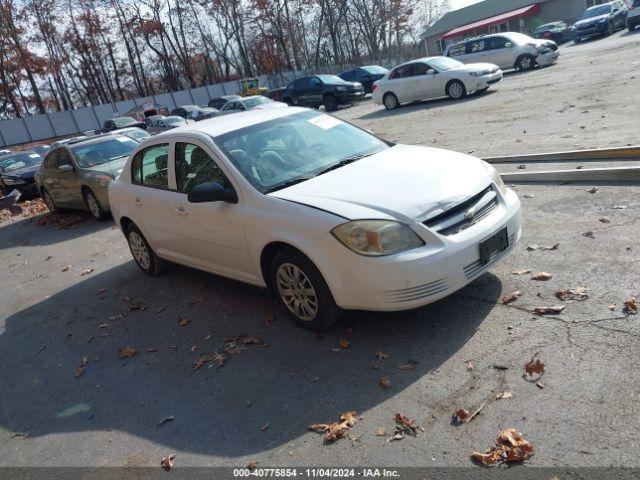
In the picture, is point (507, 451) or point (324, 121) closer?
point (507, 451)

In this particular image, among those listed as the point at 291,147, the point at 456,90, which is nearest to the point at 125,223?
the point at 291,147

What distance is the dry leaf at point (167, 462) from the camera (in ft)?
10.9

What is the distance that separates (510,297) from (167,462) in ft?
9.19

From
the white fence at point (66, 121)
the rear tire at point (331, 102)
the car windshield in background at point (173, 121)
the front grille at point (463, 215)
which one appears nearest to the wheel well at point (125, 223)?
the front grille at point (463, 215)

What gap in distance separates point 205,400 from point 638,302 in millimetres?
3122

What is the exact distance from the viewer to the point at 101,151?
39.2 feet

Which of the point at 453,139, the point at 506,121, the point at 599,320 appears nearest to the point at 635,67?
the point at 506,121

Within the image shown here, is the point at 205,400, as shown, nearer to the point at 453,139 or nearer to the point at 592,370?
the point at 592,370

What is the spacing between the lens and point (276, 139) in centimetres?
521

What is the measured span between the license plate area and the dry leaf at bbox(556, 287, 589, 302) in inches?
21.5

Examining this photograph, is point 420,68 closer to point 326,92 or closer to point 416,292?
point 326,92

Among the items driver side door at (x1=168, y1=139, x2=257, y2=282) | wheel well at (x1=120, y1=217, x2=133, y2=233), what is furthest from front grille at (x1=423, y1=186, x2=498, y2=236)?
wheel well at (x1=120, y1=217, x2=133, y2=233)

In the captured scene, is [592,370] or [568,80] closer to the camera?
[592,370]

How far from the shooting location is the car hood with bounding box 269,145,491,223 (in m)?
3.98
